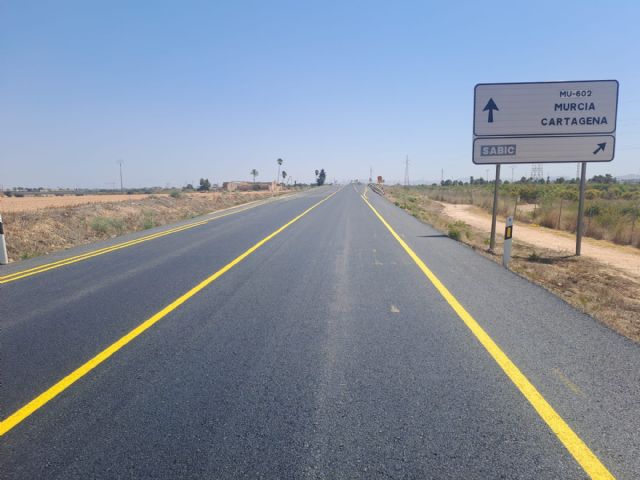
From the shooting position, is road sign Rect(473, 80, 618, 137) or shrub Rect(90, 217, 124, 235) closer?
road sign Rect(473, 80, 618, 137)

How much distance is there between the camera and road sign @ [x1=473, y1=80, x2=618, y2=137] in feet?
38.8

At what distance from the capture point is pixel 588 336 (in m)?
4.96

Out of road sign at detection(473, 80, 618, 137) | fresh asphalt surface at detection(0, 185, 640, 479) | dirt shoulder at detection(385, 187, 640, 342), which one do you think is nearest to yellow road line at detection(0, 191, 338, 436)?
fresh asphalt surface at detection(0, 185, 640, 479)

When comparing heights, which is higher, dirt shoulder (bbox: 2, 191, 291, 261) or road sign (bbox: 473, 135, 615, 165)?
road sign (bbox: 473, 135, 615, 165)

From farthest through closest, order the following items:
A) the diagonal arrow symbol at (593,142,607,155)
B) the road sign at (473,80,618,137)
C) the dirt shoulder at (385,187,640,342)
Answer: the diagonal arrow symbol at (593,142,607,155) < the road sign at (473,80,618,137) < the dirt shoulder at (385,187,640,342)

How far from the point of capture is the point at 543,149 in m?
12.3

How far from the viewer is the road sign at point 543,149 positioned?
11.9 metres

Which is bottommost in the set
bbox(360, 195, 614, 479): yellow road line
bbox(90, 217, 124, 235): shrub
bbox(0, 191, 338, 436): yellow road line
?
bbox(0, 191, 338, 436): yellow road line

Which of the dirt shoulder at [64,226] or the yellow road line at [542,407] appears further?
the dirt shoulder at [64,226]

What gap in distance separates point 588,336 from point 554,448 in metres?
2.69

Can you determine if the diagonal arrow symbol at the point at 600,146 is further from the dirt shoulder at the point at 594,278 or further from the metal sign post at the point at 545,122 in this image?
the dirt shoulder at the point at 594,278

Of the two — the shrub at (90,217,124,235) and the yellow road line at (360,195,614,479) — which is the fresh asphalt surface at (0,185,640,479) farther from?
the shrub at (90,217,124,235)

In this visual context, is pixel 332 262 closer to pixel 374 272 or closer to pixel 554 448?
pixel 374 272

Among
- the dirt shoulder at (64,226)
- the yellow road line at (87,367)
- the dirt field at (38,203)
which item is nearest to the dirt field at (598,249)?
the yellow road line at (87,367)
